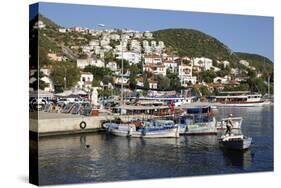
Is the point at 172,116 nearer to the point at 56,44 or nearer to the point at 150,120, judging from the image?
the point at 150,120

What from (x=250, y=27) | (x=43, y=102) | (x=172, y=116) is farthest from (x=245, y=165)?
(x=43, y=102)

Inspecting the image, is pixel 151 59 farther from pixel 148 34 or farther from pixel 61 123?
pixel 61 123

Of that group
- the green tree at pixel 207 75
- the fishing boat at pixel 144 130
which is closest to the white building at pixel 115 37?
the fishing boat at pixel 144 130

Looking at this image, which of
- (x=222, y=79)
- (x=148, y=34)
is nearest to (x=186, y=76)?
(x=222, y=79)

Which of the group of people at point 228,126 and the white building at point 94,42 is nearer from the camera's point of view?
the white building at point 94,42

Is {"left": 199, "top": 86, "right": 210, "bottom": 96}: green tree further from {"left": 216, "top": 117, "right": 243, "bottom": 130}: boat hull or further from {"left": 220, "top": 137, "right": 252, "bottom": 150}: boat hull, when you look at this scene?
{"left": 220, "top": 137, "right": 252, "bottom": 150}: boat hull

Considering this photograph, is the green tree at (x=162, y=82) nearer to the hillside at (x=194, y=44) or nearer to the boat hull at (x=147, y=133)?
the hillside at (x=194, y=44)
